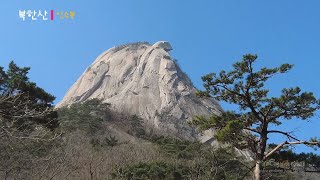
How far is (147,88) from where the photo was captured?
203 ft

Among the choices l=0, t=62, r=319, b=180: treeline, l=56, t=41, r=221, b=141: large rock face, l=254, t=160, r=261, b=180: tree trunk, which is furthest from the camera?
l=56, t=41, r=221, b=141: large rock face

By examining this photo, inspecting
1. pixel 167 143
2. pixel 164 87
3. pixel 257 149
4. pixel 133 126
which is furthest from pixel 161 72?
pixel 257 149

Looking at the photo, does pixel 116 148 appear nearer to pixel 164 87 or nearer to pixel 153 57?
pixel 164 87

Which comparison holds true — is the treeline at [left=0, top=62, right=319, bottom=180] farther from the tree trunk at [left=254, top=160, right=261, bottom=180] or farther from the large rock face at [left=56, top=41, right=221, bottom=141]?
the large rock face at [left=56, top=41, right=221, bottom=141]

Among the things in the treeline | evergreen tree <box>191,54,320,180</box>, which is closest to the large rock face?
the treeline

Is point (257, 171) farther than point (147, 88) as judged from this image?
No

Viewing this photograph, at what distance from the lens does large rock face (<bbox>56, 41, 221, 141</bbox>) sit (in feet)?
183

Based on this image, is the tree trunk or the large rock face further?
the large rock face

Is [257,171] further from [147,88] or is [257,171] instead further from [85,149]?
[147,88]

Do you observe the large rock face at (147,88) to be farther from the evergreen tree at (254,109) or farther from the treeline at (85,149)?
the evergreen tree at (254,109)

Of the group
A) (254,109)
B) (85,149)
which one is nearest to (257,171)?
(254,109)

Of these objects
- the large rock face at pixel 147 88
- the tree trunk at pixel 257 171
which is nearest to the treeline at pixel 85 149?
the tree trunk at pixel 257 171

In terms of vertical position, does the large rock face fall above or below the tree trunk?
above

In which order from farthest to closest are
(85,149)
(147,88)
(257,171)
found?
(147,88) → (85,149) → (257,171)
